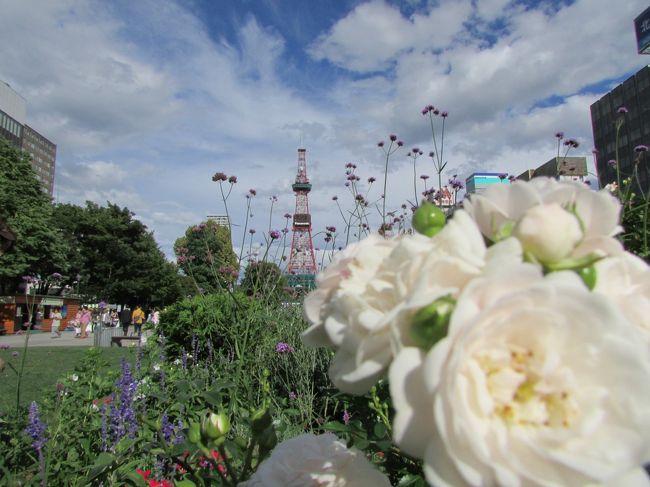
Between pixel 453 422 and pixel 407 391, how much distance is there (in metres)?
0.05

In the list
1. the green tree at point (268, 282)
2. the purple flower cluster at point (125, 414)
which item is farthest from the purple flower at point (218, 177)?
the purple flower cluster at point (125, 414)

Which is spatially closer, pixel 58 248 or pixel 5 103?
pixel 58 248

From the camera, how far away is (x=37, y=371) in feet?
27.0

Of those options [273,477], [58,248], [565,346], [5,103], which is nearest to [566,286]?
[565,346]

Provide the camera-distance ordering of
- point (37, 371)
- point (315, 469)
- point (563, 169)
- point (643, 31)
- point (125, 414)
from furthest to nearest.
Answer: point (643, 31) → point (37, 371) → point (563, 169) → point (125, 414) → point (315, 469)

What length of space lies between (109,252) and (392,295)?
35999 mm

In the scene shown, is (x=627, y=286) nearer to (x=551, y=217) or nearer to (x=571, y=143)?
(x=551, y=217)

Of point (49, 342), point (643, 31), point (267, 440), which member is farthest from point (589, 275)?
point (643, 31)

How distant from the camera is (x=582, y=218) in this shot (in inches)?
20.6

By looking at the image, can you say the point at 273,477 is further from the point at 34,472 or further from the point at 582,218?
the point at 34,472

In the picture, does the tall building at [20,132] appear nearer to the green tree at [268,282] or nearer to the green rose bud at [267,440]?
the green tree at [268,282]

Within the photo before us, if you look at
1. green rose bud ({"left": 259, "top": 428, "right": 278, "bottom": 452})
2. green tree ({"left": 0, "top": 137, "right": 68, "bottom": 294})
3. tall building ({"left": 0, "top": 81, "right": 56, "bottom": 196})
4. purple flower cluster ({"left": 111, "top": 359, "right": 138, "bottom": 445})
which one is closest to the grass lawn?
purple flower cluster ({"left": 111, "top": 359, "right": 138, "bottom": 445})

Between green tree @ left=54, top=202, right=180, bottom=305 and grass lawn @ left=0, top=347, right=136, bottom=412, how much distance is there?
22233mm

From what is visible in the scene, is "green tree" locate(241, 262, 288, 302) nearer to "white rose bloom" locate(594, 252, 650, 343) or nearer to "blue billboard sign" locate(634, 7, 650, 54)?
"white rose bloom" locate(594, 252, 650, 343)
